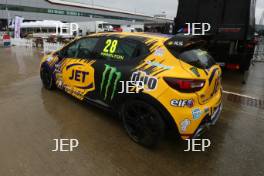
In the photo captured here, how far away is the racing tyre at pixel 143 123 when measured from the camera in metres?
2.72

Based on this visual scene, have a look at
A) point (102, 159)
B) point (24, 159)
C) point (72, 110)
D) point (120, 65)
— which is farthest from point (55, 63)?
point (102, 159)

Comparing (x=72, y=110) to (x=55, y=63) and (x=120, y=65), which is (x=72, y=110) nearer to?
(x=55, y=63)

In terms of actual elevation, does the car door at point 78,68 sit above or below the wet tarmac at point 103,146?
above

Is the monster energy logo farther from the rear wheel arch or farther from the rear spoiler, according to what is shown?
the rear spoiler

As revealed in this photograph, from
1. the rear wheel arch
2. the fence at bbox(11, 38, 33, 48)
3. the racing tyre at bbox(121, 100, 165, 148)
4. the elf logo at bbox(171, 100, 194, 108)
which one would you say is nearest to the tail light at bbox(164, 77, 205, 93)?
the elf logo at bbox(171, 100, 194, 108)

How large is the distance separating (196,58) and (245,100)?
275cm

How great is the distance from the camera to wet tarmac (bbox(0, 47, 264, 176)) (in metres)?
2.55

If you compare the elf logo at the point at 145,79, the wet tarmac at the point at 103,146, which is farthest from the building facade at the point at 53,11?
the elf logo at the point at 145,79

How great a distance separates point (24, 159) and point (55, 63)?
2.59 metres

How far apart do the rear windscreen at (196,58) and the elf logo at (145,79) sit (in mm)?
484

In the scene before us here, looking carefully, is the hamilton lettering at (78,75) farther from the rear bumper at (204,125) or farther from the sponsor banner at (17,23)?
the sponsor banner at (17,23)

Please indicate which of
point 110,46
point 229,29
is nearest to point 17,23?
point 229,29

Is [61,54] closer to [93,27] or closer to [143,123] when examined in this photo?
[143,123]

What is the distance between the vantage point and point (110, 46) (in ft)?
11.4
